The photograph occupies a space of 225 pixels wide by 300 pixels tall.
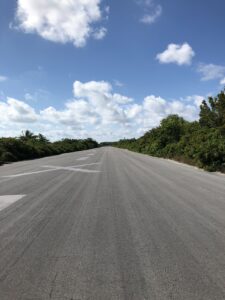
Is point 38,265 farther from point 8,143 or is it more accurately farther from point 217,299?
point 8,143

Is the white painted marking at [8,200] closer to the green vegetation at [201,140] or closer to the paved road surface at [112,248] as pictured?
the paved road surface at [112,248]

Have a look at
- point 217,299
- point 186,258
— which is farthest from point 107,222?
point 217,299

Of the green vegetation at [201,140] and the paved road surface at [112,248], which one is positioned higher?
the green vegetation at [201,140]

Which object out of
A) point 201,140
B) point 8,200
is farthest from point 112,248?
point 201,140

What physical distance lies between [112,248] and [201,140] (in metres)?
22.1

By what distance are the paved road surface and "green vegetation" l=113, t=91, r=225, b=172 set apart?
12719 mm

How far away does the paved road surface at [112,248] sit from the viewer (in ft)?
11.6

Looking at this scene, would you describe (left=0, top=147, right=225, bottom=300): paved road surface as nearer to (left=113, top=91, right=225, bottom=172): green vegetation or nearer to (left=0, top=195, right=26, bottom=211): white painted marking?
(left=0, top=195, right=26, bottom=211): white painted marking

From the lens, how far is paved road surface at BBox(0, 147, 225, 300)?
3543mm

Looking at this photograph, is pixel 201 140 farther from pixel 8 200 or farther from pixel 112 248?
pixel 112 248

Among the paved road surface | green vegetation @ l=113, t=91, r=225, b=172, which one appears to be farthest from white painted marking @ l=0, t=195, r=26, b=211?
green vegetation @ l=113, t=91, r=225, b=172

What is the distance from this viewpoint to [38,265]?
4184 mm

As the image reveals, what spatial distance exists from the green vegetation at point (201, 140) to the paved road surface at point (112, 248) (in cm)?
1272

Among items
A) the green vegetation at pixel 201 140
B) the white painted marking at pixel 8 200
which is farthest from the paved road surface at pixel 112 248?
the green vegetation at pixel 201 140
